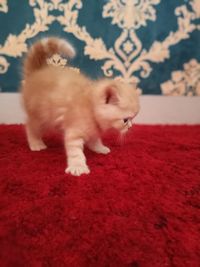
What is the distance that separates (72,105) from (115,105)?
170 mm

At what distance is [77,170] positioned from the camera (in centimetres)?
102

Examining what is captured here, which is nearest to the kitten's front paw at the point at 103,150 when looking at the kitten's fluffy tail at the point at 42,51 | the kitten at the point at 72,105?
the kitten at the point at 72,105

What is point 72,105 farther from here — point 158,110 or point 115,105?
point 158,110

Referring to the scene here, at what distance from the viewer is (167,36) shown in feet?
5.52

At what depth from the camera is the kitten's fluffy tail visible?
1.29m

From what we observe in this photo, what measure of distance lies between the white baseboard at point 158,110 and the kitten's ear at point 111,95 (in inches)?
28.9

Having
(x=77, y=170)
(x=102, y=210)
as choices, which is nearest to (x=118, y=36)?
(x=77, y=170)

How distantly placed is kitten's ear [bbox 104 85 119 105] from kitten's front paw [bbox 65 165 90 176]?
0.80 ft

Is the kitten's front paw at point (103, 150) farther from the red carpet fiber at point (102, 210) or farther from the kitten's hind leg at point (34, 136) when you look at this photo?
the kitten's hind leg at point (34, 136)

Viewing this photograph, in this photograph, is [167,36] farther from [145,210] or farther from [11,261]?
[11,261]

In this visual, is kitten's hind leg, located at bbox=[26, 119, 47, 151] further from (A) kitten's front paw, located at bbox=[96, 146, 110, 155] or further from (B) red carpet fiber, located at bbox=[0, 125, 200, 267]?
(A) kitten's front paw, located at bbox=[96, 146, 110, 155]

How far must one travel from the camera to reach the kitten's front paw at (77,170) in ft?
3.33

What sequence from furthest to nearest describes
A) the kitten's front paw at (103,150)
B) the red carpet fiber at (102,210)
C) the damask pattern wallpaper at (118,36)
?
the damask pattern wallpaper at (118,36) → the kitten's front paw at (103,150) → the red carpet fiber at (102,210)

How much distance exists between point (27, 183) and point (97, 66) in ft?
3.14
